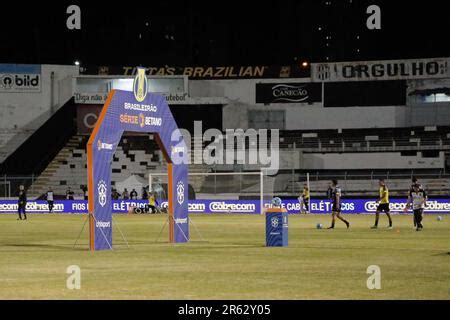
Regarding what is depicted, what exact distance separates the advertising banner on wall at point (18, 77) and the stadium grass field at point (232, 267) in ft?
150

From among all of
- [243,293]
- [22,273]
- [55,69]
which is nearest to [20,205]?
[55,69]

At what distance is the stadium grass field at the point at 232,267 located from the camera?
1524cm

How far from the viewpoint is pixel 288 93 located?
78.2 meters

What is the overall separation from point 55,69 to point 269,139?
20.2 metres

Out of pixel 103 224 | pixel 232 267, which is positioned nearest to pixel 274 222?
pixel 103 224

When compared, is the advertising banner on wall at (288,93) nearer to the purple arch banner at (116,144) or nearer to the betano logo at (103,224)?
the purple arch banner at (116,144)

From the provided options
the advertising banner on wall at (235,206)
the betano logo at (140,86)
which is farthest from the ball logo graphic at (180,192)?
the advertising banner on wall at (235,206)

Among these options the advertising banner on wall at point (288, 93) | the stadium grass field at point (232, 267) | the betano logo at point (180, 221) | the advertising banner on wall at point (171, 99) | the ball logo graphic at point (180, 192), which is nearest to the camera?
the stadium grass field at point (232, 267)

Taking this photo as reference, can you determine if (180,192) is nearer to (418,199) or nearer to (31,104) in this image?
(418,199)

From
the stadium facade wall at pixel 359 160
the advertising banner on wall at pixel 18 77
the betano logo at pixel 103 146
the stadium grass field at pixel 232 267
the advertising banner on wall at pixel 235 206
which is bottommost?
the advertising banner on wall at pixel 235 206

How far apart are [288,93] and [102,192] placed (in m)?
53.1

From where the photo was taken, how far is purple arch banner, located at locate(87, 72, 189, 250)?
1024 inches

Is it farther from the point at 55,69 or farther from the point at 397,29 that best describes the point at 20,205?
the point at 397,29

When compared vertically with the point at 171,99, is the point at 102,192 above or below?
below
